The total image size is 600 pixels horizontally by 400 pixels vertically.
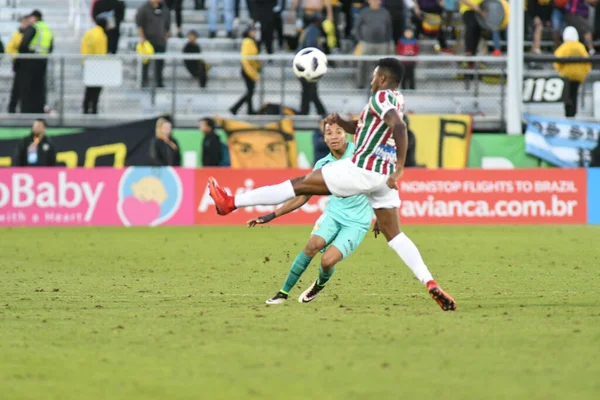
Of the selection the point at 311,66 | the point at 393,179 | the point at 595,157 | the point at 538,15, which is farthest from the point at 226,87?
the point at 393,179

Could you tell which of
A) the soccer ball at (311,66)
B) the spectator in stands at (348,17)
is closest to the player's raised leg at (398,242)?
the soccer ball at (311,66)

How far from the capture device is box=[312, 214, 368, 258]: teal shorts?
10062mm

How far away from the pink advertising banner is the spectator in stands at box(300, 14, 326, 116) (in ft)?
11.9

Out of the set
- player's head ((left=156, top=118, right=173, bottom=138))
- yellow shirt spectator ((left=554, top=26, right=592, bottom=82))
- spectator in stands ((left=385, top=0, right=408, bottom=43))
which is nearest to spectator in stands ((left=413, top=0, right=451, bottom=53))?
spectator in stands ((left=385, top=0, right=408, bottom=43))

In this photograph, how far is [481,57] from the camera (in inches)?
946

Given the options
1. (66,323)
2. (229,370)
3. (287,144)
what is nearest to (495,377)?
(229,370)

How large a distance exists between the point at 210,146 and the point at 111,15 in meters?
4.61

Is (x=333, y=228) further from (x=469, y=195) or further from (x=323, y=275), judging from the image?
(x=469, y=195)

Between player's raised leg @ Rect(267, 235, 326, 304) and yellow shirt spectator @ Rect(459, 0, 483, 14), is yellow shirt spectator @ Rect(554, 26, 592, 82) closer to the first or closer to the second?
yellow shirt spectator @ Rect(459, 0, 483, 14)

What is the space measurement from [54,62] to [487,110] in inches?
355

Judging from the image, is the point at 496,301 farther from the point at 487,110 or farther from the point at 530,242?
the point at 487,110

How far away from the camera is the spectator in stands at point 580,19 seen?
84.1 feet

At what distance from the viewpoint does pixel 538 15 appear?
26.6 meters

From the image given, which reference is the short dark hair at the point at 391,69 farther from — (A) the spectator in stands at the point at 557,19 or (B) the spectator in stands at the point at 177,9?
(B) the spectator in stands at the point at 177,9
